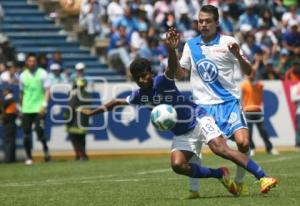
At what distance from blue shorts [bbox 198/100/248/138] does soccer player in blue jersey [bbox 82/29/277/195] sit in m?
0.17

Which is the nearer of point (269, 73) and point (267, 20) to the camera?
point (269, 73)

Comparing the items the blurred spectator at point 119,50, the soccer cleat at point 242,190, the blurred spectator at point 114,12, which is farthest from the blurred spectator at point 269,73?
the soccer cleat at point 242,190

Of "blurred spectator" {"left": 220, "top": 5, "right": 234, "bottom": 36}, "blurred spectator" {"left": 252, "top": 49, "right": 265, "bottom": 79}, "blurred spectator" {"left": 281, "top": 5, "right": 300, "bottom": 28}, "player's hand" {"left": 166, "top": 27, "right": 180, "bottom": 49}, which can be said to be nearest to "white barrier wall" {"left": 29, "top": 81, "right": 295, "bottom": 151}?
"blurred spectator" {"left": 252, "top": 49, "right": 265, "bottom": 79}

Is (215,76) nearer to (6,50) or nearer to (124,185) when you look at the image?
(124,185)

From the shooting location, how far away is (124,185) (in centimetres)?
1500

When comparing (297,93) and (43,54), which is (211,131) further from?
(43,54)

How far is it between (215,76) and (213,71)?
0.07 meters

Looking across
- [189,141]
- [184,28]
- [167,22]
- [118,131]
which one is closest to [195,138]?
[189,141]

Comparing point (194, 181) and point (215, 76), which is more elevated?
point (215, 76)

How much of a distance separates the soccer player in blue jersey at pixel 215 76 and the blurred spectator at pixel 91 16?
1643 centimetres

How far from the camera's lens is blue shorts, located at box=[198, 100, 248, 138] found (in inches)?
496

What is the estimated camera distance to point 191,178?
500 inches

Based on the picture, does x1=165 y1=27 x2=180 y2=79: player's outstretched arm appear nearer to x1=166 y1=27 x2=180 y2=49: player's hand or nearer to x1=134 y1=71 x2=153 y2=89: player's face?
x1=166 y1=27 x2=180 y2=49: player's hand

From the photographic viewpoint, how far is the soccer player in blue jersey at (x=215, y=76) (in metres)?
12.6
